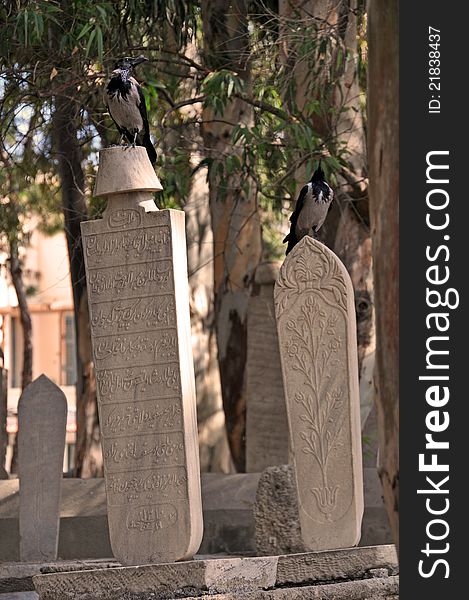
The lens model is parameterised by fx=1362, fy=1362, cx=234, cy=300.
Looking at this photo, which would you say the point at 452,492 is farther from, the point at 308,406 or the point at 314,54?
the point at 314,54

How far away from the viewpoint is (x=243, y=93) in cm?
1221

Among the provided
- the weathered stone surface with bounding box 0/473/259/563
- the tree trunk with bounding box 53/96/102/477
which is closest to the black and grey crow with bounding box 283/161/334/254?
the weathered stone surface with bounding box 0/473/259/563

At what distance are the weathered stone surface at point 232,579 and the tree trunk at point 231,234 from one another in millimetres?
6339

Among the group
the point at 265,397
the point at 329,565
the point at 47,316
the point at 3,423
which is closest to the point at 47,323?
the point at 47,316

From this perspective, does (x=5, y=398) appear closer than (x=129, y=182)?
No

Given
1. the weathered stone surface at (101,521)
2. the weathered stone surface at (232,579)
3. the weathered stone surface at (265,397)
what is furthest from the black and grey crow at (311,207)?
the weathered stone surface at (265,397)

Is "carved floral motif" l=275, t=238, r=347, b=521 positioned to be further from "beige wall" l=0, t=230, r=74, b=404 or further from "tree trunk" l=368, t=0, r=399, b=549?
"beige wall" l=0, t=230, r=74, b=404

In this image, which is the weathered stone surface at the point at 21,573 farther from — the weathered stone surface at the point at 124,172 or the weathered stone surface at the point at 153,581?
the weathered stone surface at the point at 124,172

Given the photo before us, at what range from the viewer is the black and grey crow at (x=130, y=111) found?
8.72 meters

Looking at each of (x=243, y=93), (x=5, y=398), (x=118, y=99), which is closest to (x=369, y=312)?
(x=243, y=93)

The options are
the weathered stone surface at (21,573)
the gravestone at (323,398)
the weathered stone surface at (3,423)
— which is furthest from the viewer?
the weathered stone surface at (3,423)

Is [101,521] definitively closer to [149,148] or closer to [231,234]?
[149,148]

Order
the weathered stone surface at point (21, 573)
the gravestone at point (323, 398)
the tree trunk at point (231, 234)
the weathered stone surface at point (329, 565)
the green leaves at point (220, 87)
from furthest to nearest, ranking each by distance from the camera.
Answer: the tree trunk at point (231, 234), the green leaves at point (220, 87), the weathered stone surface at point (21, 573), the gravestone at point (323, 398), the weathered stone surface at point (329, 565)

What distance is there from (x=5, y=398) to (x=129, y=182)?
221 inches
